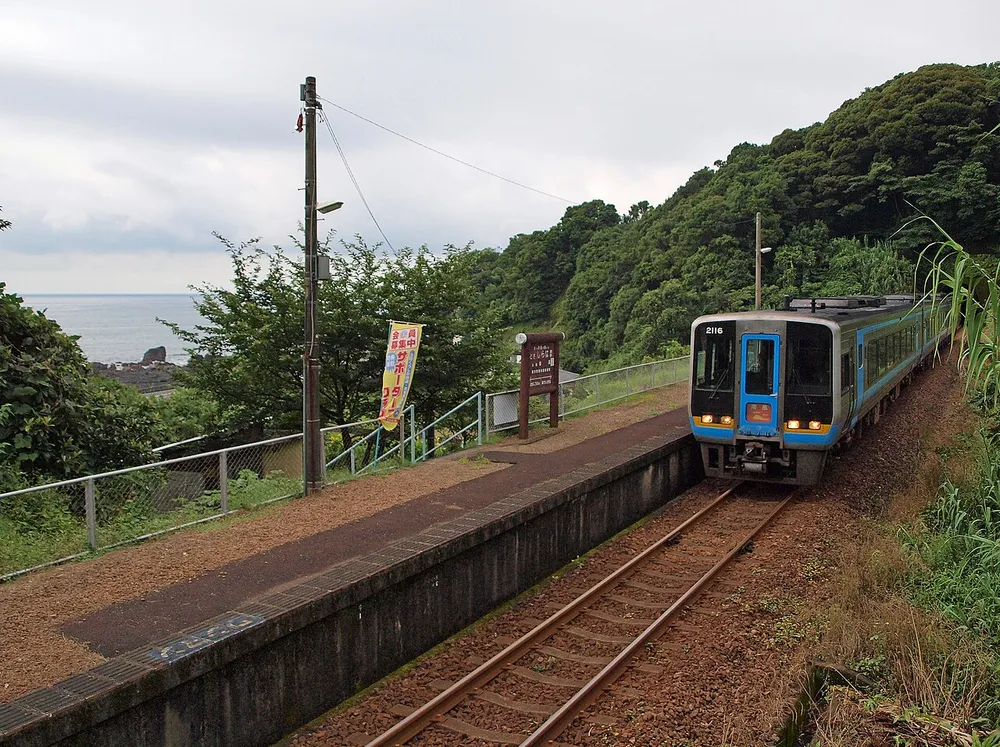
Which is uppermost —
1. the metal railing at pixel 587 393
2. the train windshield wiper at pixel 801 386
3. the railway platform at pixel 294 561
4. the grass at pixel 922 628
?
the train windshield wiper at pixel 801 386

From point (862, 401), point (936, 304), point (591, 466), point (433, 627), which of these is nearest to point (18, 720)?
point (433, 627)

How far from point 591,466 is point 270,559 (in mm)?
5139

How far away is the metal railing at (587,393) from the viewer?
47.1ft

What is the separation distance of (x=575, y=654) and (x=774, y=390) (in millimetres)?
6021

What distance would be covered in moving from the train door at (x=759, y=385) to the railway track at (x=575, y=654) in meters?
1.71

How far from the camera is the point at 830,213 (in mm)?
42875

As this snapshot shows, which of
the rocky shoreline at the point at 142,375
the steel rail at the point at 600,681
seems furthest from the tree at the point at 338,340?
the rocky shoreline at the point at 142,375

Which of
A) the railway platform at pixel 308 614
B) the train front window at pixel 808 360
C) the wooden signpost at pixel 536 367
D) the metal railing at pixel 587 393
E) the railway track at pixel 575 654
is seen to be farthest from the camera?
the metal railing at pixel 587 393

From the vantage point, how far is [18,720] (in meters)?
4.24

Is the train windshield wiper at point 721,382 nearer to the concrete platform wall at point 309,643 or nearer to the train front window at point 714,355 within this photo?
the train front window at point 714,355

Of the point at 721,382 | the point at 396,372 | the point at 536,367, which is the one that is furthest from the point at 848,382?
the point at 396,372

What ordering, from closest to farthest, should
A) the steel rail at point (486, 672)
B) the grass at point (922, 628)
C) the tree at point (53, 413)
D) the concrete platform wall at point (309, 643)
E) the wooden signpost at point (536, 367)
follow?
the concrete platform wall at point (309, 643) < the grass at point (922, 628) < the steel rail at point (486, 672) < the tree at point (53, 413) < the wooden signpost at point (536, 367)

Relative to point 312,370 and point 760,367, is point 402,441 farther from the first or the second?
point 760,367

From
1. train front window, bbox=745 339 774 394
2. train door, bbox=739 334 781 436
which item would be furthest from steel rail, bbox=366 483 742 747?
train front window, bbox=745 339 774 394
